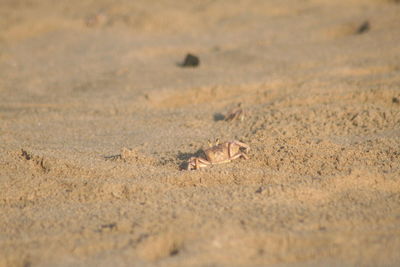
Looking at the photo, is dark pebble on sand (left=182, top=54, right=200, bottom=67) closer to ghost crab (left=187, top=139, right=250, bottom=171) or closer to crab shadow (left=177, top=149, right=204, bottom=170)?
crab shadow (left=177, top=149, right=204, bottom=170)

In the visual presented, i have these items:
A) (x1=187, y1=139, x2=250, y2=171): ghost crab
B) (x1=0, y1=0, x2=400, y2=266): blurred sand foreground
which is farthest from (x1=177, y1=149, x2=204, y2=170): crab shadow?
(x1=187, y1=139, x2=250, y2=171): ghost crab

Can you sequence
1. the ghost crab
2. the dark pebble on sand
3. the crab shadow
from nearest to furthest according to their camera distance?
the ghost crab < the crab shadow < the dark pebble on sand

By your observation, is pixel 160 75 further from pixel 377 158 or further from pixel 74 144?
pixel 377 158

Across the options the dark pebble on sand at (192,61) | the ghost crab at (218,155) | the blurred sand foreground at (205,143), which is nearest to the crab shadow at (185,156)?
the blurred sand foreground at (205,143)

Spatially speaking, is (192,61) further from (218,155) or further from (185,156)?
(218,155)

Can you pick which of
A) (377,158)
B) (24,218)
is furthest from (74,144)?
(377,158)

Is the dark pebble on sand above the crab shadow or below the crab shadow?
above

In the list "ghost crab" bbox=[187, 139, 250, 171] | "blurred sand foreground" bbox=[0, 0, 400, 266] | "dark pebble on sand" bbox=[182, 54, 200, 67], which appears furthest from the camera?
"dark pebble on sand" bbox=[182, 54, 200, 67]

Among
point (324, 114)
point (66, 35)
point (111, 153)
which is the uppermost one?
point (66, 35)
